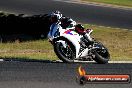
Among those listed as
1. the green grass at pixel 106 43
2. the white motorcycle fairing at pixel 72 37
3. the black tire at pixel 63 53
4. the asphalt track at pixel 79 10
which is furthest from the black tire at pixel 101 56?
the asphalt track at pixel 79 10

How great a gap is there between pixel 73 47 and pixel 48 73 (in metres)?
2.67

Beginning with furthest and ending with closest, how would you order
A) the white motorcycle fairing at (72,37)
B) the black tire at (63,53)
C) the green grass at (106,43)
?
the green grass at (106,43), the white motorcycle fairing at (72,37), the black tire at (63,53)

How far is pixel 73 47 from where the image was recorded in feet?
44.6

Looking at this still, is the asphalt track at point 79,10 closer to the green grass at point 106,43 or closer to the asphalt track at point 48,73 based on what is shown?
the green grass at point 106,43

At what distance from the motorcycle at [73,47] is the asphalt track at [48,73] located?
2.85 feet

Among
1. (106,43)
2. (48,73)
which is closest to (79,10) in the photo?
(106,43)

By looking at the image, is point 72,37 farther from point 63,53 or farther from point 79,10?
point 79,10

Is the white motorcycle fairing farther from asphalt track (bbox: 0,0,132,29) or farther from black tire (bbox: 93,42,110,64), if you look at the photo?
asphalt track (bbox: 0,0,132,29)

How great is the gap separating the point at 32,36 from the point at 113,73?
1576 cm

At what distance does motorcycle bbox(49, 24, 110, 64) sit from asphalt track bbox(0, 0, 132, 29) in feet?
51.5

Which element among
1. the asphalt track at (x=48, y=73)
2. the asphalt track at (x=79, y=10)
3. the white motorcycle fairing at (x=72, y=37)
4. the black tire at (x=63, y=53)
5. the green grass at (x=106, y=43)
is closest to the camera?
the asphalt track at (x=48, y=73)

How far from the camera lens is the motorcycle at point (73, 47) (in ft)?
44.0

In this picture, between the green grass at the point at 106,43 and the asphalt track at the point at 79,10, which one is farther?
the asphalt track at the point at 79,10

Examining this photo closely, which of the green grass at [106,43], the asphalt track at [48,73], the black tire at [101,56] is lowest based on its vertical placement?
the green grass at [106,43]
